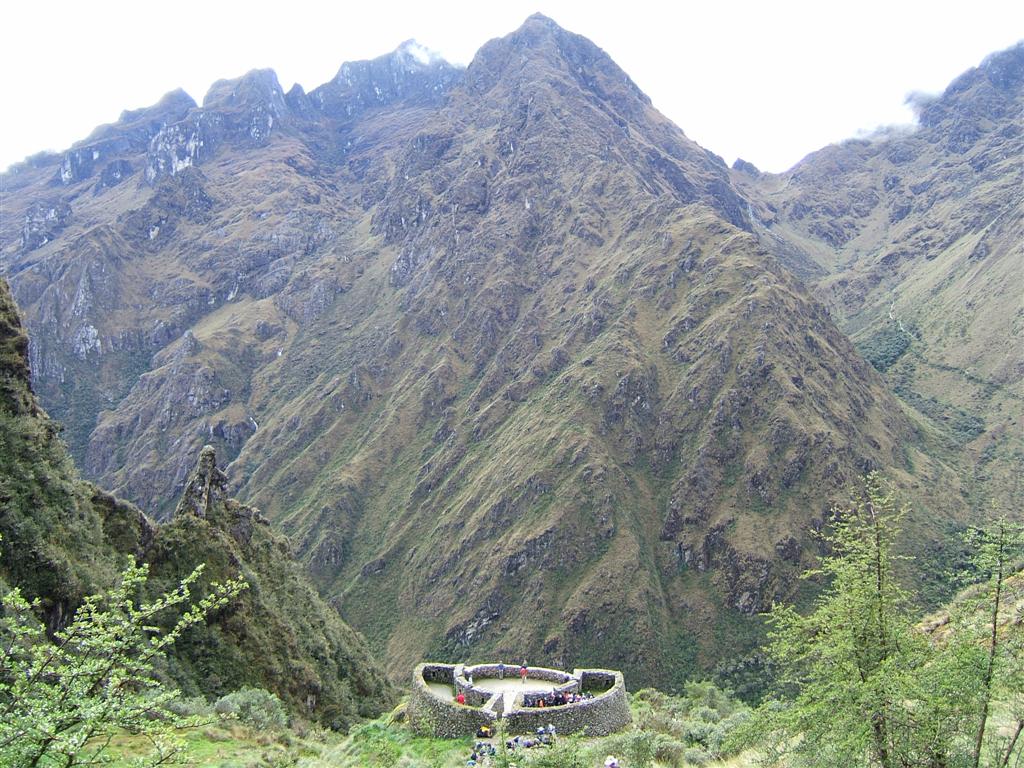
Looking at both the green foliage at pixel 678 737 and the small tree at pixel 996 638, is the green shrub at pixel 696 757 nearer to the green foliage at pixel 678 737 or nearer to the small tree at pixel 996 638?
the green foliage at pixel 678 737

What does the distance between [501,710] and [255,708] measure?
43.8 feet

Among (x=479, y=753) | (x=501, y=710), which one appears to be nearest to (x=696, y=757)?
(x=501, y=710)

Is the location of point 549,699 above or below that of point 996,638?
below

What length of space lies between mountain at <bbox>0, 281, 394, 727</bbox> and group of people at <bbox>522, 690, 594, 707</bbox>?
2140cm

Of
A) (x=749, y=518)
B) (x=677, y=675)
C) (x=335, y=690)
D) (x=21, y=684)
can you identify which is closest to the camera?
(x=21, y=684)

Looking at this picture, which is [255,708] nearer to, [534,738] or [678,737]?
[534,738]

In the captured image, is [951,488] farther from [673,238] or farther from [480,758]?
[480,758]

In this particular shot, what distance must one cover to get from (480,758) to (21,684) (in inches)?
Answer: 690

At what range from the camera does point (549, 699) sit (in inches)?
1340

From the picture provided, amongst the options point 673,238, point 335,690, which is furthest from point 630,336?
point 335,690

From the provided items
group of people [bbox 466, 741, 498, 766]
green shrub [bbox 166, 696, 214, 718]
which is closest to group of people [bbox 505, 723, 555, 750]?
group of people [bbox 466, 741, 498, 766]

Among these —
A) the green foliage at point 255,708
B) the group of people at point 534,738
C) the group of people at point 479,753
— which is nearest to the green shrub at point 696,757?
the group of people at point 534,738

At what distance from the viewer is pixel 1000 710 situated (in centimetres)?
1870

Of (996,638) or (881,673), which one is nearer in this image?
(996,638)
